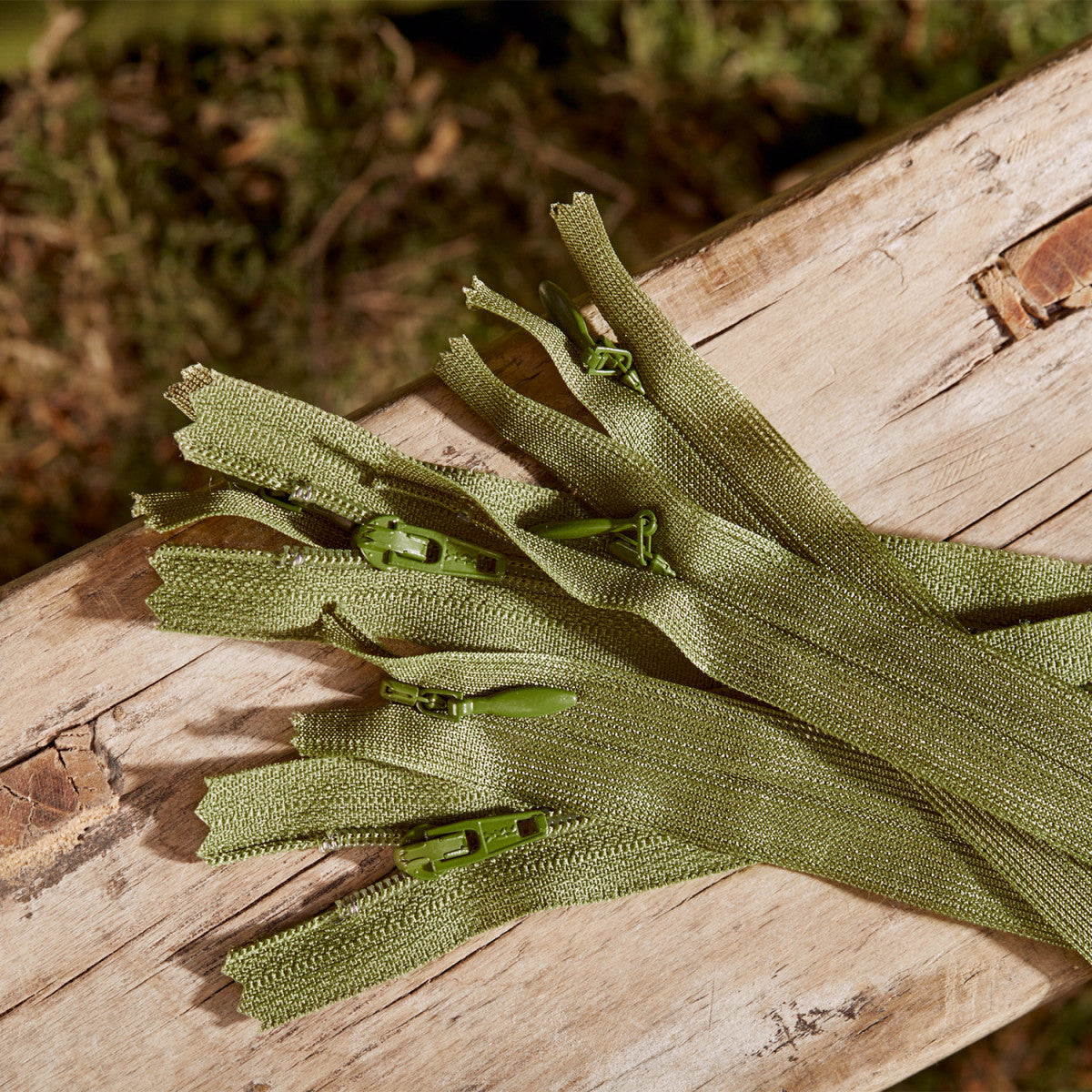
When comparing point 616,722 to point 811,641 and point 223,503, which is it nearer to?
point 811,641

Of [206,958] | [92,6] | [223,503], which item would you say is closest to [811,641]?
[223,503]

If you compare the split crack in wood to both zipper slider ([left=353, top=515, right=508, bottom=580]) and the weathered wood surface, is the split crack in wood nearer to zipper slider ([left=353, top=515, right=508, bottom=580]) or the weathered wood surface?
the weathered wood surface

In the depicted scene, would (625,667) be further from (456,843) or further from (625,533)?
(456,843)

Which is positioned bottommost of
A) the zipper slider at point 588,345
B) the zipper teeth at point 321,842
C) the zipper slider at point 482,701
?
the zipper teeth at point 321,842

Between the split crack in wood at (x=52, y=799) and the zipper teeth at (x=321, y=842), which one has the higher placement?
the split crack in wood at (x=52, y=799)

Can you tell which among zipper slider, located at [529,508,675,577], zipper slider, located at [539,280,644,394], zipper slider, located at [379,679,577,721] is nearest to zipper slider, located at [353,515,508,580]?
zipper slider, located at [529,508,675,577]

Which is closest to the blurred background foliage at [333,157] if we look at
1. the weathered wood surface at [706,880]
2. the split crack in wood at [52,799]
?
the weathered wood surface at [706,880]

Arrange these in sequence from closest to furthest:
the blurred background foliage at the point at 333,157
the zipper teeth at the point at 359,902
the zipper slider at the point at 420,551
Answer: the zipper slider at the point at 420,551, the zipper teeth at the point at 359,902, the blurred background foliage at the point at 333,157

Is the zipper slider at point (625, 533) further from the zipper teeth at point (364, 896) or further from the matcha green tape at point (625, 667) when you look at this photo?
the zipper teeth at point (364, 896)

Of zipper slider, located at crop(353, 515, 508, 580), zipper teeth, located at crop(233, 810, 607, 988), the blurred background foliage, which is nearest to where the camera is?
zipper slider, located at crop(353, 515, 508, 580)
